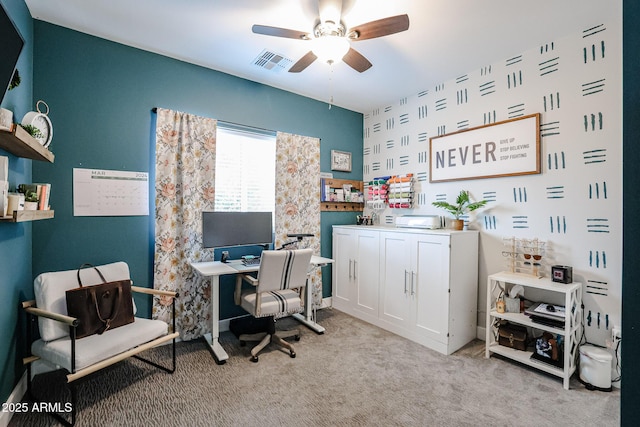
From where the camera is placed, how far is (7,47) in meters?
1.20

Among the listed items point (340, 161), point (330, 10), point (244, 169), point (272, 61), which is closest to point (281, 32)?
point (330, 10)

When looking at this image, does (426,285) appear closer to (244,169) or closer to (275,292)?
(275,292)

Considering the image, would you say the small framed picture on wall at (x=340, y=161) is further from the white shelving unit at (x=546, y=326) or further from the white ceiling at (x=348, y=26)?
the white shelving unit at (x=546, y=326)

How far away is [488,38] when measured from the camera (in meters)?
2.44

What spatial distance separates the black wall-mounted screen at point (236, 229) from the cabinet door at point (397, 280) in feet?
4.23

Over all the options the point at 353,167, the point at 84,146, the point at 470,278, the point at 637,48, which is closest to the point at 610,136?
the point at 470,278

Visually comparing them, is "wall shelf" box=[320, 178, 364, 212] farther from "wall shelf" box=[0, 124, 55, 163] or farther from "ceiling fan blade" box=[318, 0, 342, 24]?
"wall shelf" box=[0, 124, 55, 163]

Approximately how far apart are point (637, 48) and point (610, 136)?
194 centimetres

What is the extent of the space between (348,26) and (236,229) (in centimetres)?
208

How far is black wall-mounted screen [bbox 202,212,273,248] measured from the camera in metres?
2.78

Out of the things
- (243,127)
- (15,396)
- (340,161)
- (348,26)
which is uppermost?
(348,26)

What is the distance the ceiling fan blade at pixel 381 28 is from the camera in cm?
179

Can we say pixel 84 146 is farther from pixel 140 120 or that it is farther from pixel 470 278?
pixel 470 278

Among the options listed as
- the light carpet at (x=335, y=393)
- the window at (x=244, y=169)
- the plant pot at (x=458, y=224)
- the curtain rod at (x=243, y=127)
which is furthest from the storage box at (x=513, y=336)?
the curtain rod at (x=243, y=127)
